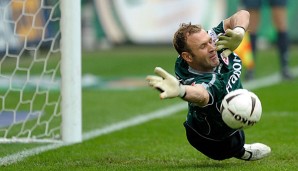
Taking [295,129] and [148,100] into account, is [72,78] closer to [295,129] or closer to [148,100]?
[295,129]

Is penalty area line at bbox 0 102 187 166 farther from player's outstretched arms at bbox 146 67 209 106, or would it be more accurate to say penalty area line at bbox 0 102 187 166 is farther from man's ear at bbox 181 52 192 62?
player's outstretched arms at bbox 146 67 209 106

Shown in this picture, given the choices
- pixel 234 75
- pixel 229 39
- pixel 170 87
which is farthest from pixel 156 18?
pixel 170 87

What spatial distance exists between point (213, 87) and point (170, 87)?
0.63m

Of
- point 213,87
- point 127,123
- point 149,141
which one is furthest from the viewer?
point 127,123

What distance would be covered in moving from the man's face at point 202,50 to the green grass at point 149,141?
70 cm

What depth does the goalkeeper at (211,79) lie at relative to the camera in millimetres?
5582

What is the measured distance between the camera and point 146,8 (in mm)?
20172

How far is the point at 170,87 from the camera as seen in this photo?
500cm

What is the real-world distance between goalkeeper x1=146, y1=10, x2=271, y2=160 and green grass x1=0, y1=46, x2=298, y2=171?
4.9 inches

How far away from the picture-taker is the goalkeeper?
18.3 feet

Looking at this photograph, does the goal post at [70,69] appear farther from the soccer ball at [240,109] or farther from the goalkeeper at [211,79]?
the soccer ball at [240,109]

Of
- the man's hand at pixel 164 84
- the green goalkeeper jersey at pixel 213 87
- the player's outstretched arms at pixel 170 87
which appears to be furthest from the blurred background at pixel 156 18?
the man's hand at pixel 164 84

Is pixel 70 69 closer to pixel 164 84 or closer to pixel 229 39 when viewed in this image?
pixel 229 39

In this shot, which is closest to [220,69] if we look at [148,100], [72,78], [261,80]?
[72,78]
